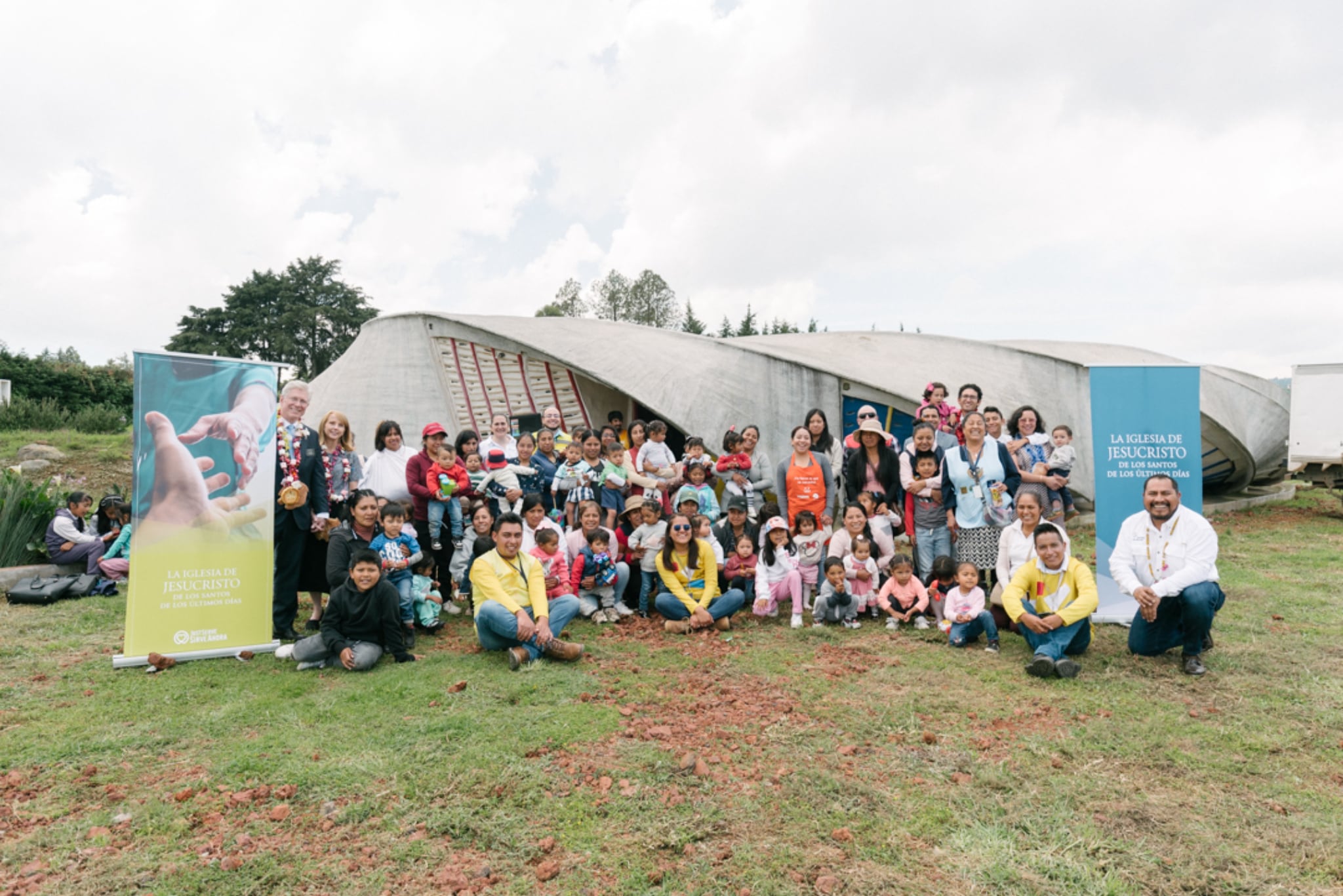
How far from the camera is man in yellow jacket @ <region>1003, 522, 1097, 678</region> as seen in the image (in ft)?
12.9

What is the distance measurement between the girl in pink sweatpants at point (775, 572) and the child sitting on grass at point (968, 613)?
3.26ft

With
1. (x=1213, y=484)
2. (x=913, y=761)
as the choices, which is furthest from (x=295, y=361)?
(x=913, y=761)

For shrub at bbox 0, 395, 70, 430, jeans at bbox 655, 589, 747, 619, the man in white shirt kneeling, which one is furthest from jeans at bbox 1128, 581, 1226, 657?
shrub at bbox 0, 395, 70, 430

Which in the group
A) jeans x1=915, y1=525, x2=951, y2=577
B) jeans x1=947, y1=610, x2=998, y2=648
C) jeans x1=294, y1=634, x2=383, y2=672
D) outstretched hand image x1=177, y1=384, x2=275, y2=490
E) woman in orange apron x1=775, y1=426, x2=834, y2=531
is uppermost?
outstretched hand image x1=177, y1=384, x2=275, y2=490

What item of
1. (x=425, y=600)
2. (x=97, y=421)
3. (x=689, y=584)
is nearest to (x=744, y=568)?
(x=689, y=584)

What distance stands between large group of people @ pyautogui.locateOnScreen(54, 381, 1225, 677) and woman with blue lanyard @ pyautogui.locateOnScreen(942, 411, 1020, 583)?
12 millimetres

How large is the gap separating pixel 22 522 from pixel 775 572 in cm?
627

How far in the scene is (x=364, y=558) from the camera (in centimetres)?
409

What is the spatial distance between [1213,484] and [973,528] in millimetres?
9510

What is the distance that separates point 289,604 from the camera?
4715mm

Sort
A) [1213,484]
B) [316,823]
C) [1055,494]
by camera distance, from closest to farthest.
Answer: [316,823], [1055,494], [1213,484]

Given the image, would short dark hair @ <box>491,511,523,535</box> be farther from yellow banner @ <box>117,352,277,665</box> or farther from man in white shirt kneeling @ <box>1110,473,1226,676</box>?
man in white shirt kneeling @ <box>1110,473,1226,676</box>

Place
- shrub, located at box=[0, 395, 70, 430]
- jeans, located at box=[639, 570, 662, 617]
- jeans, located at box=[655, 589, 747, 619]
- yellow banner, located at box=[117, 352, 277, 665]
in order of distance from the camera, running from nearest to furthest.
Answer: yellow banner, located at box=[117, 352, 277, 665]
jeans, located at box=[655, 589, 747, 619]
jeans, located at box=[639, 570, 662, 617]
shrub, located at box=[0, 395, 70, 430]

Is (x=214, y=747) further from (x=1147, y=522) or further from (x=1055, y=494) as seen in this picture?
(x=1055, y=494)
